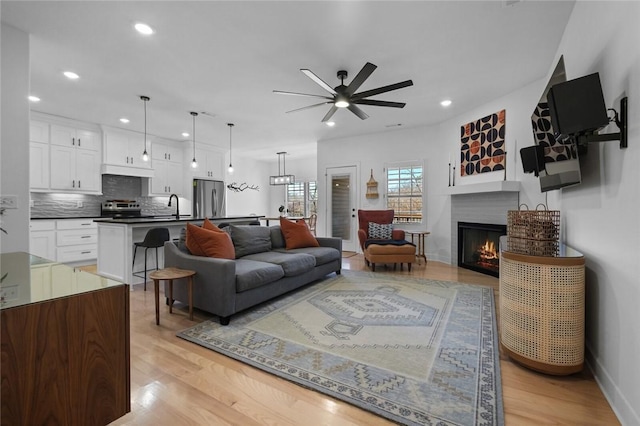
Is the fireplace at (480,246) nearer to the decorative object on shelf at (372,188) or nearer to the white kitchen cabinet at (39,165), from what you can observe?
the decorative object on shelf at (372,188)

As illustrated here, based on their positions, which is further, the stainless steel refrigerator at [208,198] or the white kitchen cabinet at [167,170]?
the stainless steel refrigerator at [208,198]

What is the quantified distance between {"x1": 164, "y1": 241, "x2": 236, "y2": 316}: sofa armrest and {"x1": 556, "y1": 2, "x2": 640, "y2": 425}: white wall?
2641 millimetres

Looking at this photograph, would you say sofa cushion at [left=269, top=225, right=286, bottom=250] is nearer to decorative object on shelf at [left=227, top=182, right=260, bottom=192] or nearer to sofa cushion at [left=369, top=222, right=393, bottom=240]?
sofa cushion at [left=369, top=222, right=393, bottom=240]

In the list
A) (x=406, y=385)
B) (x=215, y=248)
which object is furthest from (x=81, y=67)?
(x=406, y=385)

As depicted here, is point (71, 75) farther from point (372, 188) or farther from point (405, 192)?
point (405, 192)

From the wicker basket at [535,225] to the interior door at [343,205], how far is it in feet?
15.2

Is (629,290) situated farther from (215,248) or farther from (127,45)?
(127,45)

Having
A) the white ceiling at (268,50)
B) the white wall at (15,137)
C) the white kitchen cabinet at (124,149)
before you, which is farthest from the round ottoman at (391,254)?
the white kitchen cabinet at (124,149)

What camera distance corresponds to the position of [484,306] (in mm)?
3154

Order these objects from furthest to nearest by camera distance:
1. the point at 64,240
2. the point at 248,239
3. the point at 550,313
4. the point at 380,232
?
the point at 380,232 < the point at 64,240 < the point at 248,239 < the point at 550,313

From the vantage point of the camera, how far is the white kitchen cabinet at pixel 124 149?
19.1ft

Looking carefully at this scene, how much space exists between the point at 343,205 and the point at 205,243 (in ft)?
14.5

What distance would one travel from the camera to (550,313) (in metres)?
1.87

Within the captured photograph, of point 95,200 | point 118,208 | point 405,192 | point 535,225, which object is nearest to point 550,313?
point 535,225
